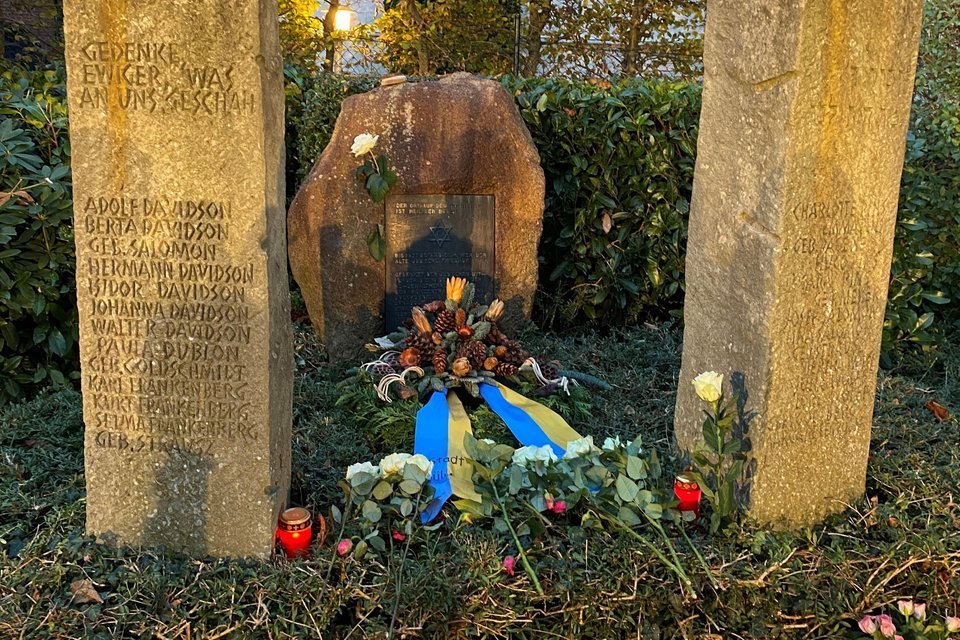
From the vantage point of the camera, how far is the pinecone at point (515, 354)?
417 cm

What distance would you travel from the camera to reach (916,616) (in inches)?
99.8

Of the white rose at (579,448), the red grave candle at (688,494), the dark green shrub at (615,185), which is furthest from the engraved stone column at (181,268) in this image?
the dark green shrub at (615,185)

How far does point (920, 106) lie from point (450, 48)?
219 inches

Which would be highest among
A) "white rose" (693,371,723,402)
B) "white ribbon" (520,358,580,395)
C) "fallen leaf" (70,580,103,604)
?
"white rose" (693,371,723,402)

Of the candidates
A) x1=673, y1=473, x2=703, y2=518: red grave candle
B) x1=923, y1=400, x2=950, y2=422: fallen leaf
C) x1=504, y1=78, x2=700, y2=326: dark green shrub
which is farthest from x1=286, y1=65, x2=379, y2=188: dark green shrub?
x1=923, y1=400, x2=950, y2=422: fallen leaf

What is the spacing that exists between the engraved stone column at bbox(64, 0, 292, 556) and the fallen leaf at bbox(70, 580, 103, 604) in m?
0.21

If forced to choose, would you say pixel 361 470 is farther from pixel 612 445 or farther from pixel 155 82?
pixel 155 82

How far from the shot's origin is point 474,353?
4.07 m

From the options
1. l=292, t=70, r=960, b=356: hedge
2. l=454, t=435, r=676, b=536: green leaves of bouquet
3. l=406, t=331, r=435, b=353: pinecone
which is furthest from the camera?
l=292, t=70, r=960, b=356: hedge

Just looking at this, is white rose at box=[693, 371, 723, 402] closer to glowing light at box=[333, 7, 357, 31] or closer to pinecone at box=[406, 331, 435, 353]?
pinecone at box=[406, 331, 435, 353]

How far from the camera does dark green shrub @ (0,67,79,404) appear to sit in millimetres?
4008

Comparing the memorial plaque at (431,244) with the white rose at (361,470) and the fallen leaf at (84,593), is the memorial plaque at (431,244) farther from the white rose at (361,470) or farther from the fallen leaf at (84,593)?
the fallen leaf at (84,593)

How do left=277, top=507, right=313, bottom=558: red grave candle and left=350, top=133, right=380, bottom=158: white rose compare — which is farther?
left=350, top=133, right=380, bottom=158: white rose

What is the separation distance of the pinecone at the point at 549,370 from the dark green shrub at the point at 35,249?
216 centimetres
